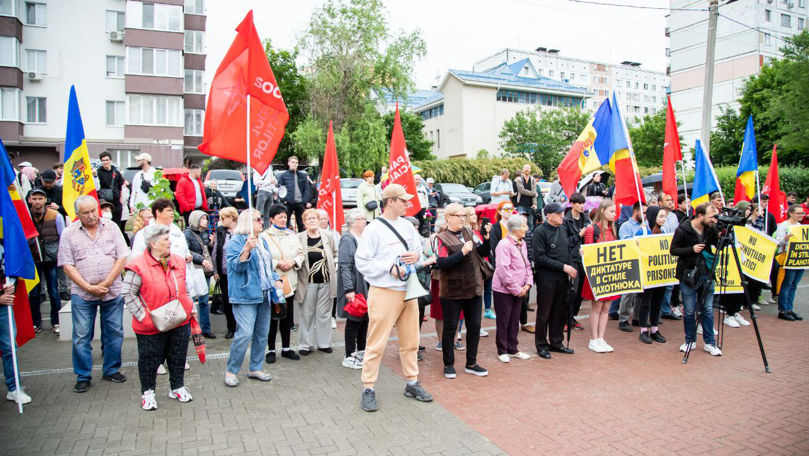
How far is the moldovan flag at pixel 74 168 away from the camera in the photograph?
6.51 metres

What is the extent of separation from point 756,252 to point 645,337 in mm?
2759

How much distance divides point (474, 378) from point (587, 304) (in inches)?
218

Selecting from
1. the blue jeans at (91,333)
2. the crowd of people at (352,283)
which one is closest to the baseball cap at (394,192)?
the crowd of people at (352,283)

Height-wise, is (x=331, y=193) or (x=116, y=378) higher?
(x=331, y=193)

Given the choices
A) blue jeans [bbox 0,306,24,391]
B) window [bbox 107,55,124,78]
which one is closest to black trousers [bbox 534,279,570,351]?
blue jeans [bbox 0,306,24,391]

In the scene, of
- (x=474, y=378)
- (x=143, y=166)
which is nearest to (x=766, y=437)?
(x=474, y=378)

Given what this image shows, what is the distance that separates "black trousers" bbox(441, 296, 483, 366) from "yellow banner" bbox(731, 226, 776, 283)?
5.25 metres

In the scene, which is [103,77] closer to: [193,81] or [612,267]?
[193,81]

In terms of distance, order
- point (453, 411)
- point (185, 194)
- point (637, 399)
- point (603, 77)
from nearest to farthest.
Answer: point (453, 411), point (637, 399), point (185, 194), point (603, 77)

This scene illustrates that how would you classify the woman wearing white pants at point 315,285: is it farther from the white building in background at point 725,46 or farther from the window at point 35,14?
the white building in background at point 725,46

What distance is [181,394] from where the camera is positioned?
17.8 ft

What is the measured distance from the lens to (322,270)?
7059mm

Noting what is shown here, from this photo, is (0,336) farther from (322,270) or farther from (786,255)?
(786,255)

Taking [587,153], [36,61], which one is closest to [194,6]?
[36,61]
